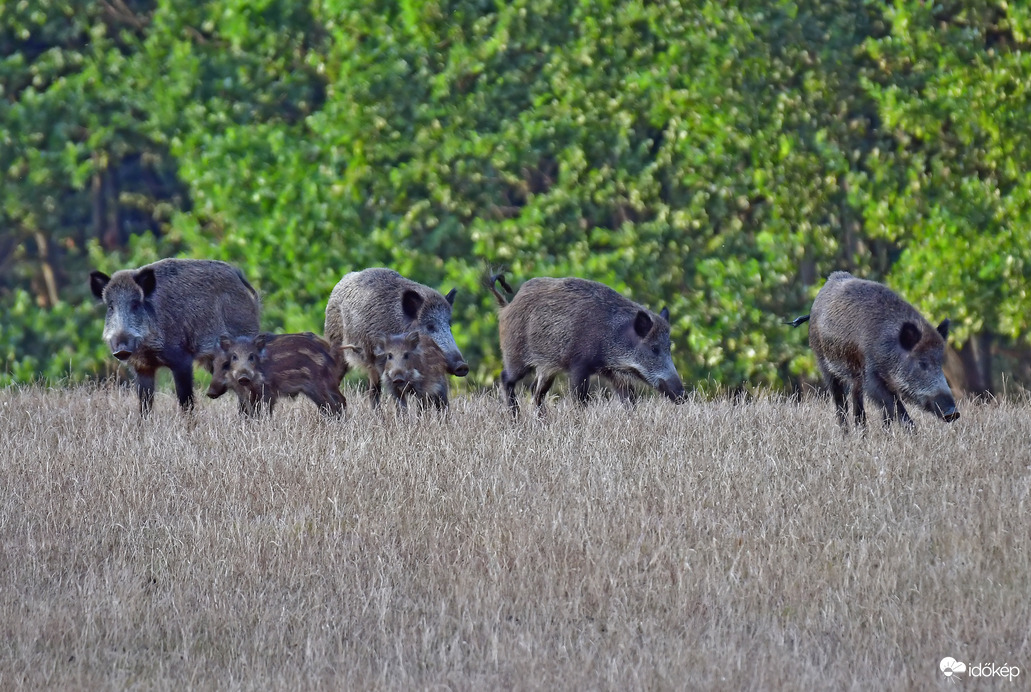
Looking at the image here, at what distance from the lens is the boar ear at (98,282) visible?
971cm

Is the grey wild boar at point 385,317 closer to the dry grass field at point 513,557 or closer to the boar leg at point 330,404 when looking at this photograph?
the boar leg at point 330,404

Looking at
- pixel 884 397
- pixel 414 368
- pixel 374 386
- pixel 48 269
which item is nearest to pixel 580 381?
pixel 414 368

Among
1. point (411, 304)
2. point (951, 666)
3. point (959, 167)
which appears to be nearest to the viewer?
point (951, 666)

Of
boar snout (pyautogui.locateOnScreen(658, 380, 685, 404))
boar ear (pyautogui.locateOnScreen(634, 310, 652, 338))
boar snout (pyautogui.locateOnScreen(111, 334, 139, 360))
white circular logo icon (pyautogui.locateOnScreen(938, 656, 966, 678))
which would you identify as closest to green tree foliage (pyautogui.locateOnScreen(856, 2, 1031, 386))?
boar snout (pyautogui.locateOnScreen(658, 380, 685, 404))

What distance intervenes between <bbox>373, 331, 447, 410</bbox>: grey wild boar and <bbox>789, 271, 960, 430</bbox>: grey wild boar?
271cm

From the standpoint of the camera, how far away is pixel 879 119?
48.5 ft

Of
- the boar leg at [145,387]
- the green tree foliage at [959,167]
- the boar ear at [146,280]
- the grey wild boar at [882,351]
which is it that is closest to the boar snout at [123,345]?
the boar ear at [146,280]

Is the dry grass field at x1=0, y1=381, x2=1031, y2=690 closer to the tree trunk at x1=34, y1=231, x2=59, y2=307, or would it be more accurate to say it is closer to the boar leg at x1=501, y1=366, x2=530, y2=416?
the boar leg at x1=501, y1=366, x2=530, y2=416

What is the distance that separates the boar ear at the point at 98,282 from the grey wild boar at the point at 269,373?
0.88 meters

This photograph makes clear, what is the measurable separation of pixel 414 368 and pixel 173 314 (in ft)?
5.71

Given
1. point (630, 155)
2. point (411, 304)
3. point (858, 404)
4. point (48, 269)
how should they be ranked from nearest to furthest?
point (858, 404)
point (411, 304)
point (630, 155)
point (48, 269)

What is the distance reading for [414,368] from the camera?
1020cm

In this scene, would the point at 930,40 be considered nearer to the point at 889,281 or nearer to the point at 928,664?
the point at 889,281

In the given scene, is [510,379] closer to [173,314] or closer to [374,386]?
[374,386]
